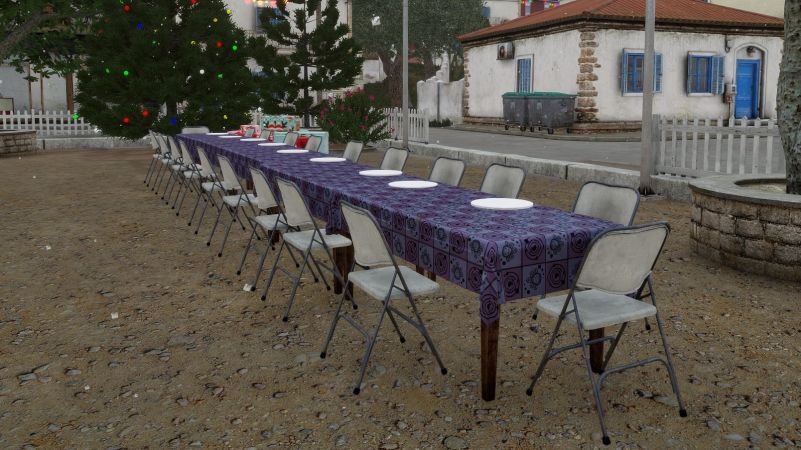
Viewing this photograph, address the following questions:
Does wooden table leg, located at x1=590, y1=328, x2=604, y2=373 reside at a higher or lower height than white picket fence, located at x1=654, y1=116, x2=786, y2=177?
lower

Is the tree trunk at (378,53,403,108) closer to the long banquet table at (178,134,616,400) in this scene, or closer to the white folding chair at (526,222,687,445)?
the long banquet table at (178,134,616,400)

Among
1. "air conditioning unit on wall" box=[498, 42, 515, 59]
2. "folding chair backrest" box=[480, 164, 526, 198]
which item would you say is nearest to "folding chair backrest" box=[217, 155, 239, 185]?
"folding chair backrest" box=[480, 164, 526, 198]

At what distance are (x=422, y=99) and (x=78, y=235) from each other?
22246 millimetres

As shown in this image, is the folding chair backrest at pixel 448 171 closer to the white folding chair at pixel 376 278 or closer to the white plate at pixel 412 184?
the white plate at pixel 412 184

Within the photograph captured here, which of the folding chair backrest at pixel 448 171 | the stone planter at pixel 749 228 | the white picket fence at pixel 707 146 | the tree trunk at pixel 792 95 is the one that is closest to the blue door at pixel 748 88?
the white picket fence at pixel 707 146

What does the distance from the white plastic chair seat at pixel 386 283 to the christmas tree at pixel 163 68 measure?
41.0ft

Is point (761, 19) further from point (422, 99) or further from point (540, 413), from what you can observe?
point (540, 413)

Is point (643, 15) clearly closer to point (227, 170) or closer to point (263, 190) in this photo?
point (227, 170)

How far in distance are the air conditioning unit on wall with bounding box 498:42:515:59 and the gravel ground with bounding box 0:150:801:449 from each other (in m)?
16.9

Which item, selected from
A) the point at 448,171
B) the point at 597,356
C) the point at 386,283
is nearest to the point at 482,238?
the point at 386,283

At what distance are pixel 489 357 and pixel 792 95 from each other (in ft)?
12.9

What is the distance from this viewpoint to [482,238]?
3201 mm

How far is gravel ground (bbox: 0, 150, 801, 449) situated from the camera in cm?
311

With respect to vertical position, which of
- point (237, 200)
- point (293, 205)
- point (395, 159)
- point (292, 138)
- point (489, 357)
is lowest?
point (489, 357)
